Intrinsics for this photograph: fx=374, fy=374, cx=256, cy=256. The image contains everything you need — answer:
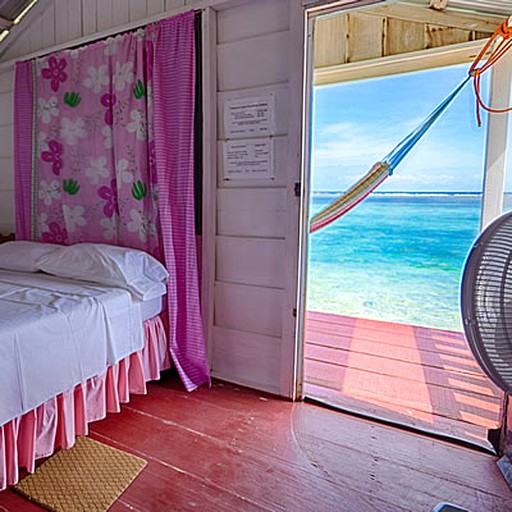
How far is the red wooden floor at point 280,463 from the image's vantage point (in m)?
1.23

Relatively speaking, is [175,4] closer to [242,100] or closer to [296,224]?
[242,100]

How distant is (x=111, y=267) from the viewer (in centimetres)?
174

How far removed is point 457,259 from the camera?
453 centimetres

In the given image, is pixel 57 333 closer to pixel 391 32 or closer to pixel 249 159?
pixel 249 159

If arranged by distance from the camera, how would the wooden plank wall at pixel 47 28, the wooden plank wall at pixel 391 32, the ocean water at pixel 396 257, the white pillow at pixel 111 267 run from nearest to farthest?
the white pillow at pixel 111 267, the wooden plank wall at pixel 47 28, the wooden plank wall at pixel 391 32, the ocean water at pixel 396 257

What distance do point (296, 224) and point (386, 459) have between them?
1.04m

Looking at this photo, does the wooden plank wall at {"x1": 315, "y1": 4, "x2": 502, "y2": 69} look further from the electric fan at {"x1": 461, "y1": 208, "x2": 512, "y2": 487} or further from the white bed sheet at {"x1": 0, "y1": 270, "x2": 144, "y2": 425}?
the white bed sheet at {"x1": 0, "y1": 270, "x2": 144, "y2": 425}

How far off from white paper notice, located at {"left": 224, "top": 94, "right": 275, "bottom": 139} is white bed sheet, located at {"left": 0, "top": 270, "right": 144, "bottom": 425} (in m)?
0.96

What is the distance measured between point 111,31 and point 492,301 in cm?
230

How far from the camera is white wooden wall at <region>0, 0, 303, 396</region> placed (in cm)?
175

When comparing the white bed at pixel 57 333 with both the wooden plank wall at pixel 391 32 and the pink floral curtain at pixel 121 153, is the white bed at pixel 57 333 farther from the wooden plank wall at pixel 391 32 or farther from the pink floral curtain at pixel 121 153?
the wooden plank wall at pixel 391 32

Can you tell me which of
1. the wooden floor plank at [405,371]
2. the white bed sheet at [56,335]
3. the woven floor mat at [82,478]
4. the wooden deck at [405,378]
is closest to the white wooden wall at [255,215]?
the wooden deck at [405,378]

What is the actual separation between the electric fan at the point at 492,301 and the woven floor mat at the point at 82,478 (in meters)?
1.21

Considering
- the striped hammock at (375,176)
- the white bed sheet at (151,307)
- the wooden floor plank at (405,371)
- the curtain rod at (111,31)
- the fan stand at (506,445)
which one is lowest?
the wooden floor plank at (405,371)
